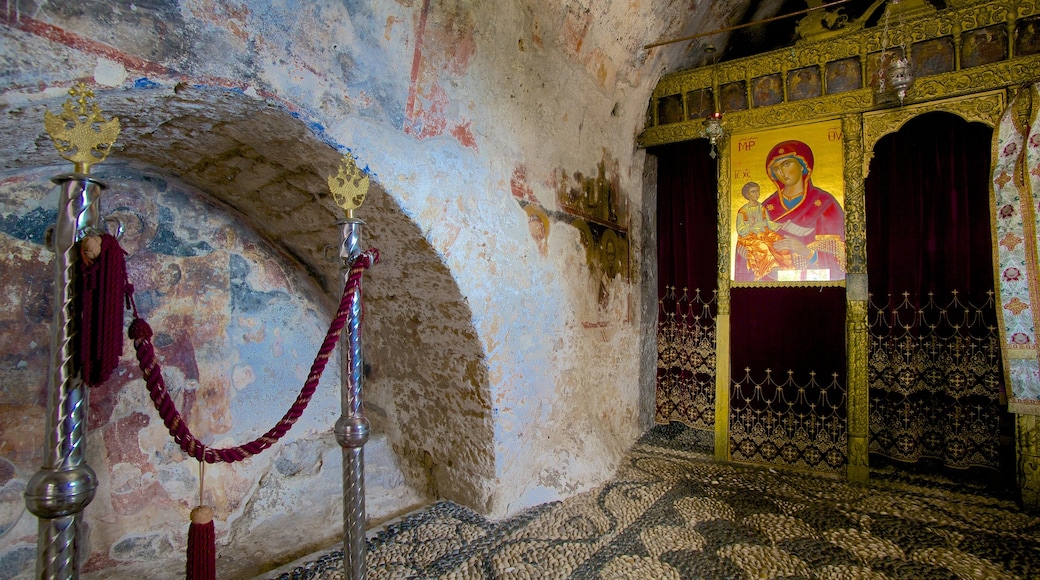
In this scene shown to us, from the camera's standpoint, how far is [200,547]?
175 centimetres

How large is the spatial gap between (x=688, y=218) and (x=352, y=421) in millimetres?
3853

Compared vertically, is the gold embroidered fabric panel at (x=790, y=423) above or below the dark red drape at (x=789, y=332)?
below

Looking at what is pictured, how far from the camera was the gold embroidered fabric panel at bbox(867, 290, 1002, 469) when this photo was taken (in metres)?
3.69

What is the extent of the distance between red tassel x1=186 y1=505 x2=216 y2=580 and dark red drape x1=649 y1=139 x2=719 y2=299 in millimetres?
4163

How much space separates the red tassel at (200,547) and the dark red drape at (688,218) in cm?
416

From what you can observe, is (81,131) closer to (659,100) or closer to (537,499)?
(537,499)

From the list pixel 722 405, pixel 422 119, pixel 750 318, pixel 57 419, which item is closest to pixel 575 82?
pixel 422 119

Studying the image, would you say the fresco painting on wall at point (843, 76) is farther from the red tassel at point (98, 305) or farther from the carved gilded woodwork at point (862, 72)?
the red tassel at point (98, 305)

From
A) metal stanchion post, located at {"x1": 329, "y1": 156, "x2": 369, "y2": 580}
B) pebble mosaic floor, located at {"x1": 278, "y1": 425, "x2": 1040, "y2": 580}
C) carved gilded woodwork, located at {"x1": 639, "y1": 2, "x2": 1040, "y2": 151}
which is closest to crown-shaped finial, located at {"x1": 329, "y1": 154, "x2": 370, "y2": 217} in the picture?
metal stanchion post, located at {"x1": 329, "y1": 156, "x2": 369, "y2": 580}

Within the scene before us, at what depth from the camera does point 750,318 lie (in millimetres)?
4465

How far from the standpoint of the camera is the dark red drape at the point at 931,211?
3771mm

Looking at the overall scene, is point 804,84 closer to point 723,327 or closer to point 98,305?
point 723,327

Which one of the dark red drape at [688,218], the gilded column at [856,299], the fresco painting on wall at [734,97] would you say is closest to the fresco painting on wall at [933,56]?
the gilded column at [856,299]

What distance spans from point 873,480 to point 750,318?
152 centimetres
